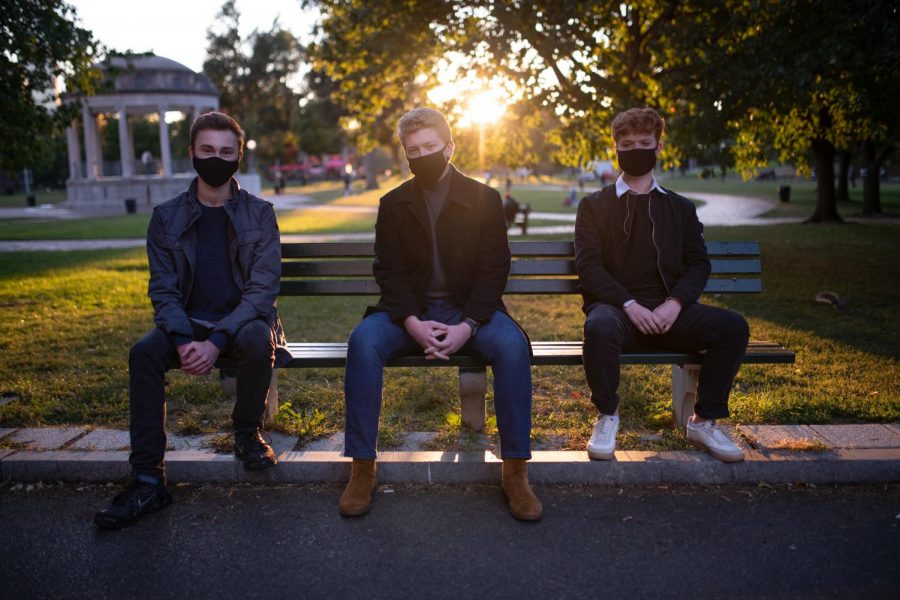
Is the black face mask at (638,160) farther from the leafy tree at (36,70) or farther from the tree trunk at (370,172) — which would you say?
the tree trunk at (370,172)

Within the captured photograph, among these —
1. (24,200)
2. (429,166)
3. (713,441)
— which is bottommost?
(713,441)

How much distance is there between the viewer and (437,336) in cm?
408

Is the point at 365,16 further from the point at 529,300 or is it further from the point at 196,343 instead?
the point at 196,343

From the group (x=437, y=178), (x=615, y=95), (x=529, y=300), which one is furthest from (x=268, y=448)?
(x=615, y=95)

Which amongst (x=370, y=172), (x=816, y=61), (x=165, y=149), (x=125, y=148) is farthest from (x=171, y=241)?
(x=370, y=172)

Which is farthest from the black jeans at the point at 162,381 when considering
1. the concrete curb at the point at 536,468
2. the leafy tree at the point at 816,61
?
the leafy tree at the point at 816,61

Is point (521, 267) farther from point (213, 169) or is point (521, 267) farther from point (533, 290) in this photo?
point (213, 169)

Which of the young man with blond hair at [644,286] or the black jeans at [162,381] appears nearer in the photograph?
the black jeans at [162,381]

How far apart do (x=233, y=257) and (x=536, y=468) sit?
1963mm

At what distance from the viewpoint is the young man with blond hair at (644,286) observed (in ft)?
13.3

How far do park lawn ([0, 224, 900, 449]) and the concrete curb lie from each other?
28 cm

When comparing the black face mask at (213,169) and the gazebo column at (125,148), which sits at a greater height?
the gazebo column at (125,148)

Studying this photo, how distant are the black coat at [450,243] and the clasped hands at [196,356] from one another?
856mm

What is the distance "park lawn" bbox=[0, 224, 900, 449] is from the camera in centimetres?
471
